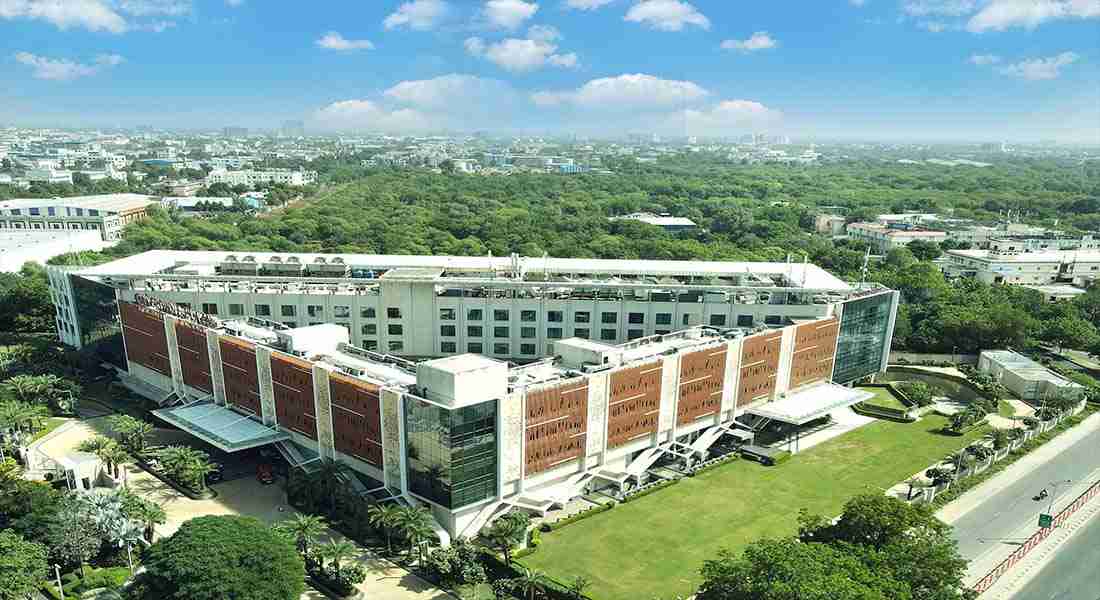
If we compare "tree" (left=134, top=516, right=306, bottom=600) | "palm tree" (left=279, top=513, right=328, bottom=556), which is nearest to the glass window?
"palm tree" (left=279, top=513, right=328, bottom=556)

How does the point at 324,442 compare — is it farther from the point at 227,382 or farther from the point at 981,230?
the point at 981,230

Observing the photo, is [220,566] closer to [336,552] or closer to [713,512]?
[336,552]

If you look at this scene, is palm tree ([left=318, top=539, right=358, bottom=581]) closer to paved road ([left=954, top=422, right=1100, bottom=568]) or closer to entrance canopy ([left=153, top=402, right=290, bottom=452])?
entrance canopy ([left=153, top=402, right=290, bottom=452])

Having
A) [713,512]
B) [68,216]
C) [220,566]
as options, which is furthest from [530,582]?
[68,216]

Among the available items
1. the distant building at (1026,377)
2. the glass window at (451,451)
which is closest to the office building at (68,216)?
the glass window at (451,451)

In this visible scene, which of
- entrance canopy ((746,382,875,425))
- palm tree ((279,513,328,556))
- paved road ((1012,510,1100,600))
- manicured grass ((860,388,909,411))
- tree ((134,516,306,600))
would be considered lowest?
manicured grass ((860,388,909,411))

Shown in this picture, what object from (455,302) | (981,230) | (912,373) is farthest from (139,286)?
(981,230)

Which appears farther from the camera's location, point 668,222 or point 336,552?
point 668,222
